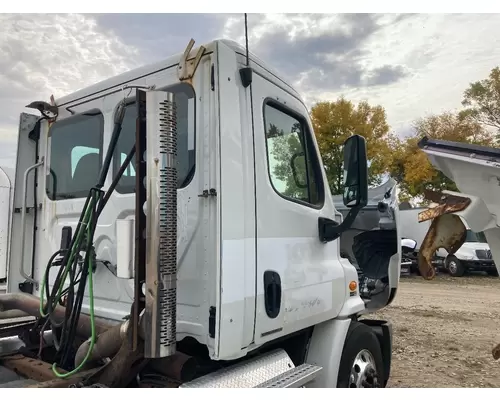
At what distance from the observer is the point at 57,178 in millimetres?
3496

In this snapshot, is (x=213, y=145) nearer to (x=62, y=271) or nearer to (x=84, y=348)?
(x=62, y=271)

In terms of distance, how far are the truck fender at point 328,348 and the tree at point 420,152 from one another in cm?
1532

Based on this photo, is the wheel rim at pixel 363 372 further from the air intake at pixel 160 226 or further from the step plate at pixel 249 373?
the air intake at pixel 160 226

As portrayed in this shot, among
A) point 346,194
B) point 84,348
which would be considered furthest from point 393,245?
point 84,348

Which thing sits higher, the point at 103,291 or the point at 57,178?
the point at 57,178

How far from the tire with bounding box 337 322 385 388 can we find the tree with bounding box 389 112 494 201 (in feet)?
48.6

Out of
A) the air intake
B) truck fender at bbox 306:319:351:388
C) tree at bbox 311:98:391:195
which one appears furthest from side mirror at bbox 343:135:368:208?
tree at bbox 311:98:391:195

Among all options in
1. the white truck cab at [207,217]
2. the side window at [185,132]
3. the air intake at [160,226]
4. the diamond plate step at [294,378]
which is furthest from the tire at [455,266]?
the air intake at [160,226]

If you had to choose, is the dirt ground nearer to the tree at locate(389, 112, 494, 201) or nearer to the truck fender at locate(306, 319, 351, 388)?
the truck fender at locate(306, 319, 351, 388)

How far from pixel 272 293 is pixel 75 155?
183 cm

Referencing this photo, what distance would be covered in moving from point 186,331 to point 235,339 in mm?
309

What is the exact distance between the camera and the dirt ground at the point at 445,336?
5.59m

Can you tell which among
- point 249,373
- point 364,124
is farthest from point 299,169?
point 364,124

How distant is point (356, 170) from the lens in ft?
9.68
